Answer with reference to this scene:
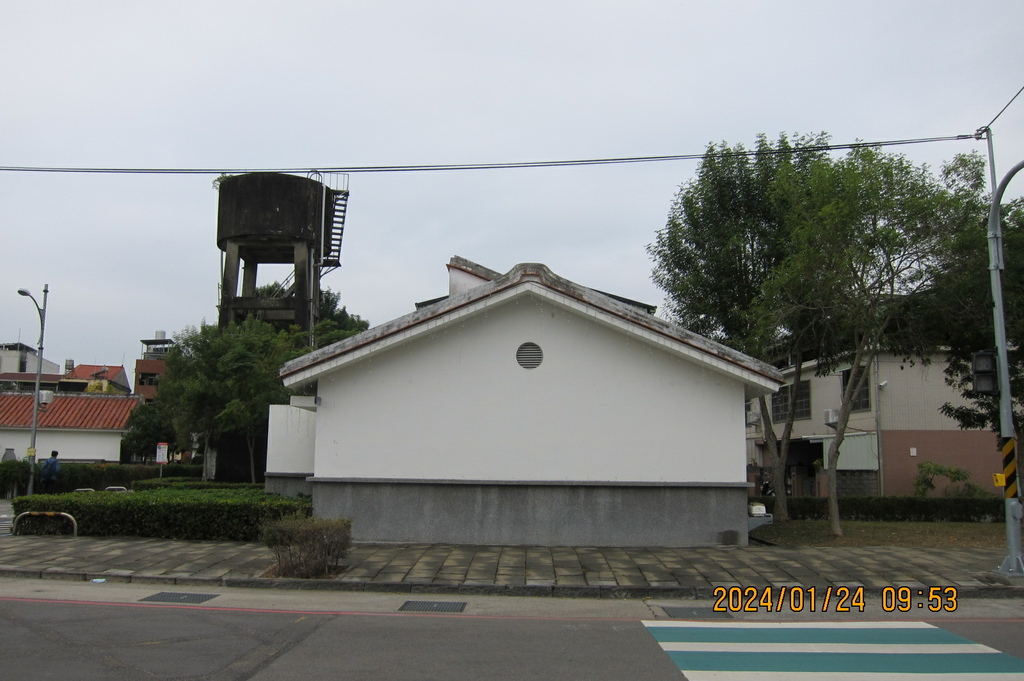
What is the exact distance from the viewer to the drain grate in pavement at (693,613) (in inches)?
390

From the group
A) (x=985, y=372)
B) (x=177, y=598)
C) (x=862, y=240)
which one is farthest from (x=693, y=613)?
(x=862, y=240)

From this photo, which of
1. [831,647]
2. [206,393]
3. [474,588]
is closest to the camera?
[831,647]

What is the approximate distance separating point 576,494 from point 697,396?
9.64ft

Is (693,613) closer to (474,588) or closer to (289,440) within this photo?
(474,588)

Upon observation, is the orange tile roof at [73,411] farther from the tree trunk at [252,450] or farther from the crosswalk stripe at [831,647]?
the crosswalk stripe at [831,647]

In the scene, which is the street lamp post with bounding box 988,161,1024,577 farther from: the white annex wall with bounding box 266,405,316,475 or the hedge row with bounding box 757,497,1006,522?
the white annex wall with bounding box 266,405,316,475

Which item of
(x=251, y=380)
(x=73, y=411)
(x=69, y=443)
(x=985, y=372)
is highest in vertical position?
(x=251, y=380)

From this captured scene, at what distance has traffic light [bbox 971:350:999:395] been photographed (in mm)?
12398

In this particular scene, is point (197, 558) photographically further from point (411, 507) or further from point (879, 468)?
point (879, 468)

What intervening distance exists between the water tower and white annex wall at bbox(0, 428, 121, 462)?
49.2 ft

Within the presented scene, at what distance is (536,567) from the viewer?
40.7 ft

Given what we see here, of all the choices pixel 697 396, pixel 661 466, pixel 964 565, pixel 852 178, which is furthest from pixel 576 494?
pixel 852 178

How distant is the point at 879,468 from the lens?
25906 mm
